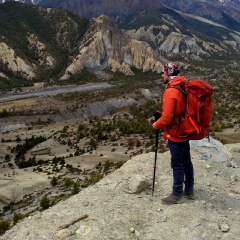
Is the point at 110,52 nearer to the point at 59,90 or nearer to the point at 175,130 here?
the point at 59,90

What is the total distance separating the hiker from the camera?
688cm

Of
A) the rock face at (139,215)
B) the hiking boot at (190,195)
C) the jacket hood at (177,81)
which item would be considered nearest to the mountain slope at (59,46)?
the rock face at (139,215)

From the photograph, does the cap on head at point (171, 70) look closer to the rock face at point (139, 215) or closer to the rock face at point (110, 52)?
the rock face at point (139, 215)

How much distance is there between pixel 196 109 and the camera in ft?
22.6

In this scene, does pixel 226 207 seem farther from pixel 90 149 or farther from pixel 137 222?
pixel 90 149

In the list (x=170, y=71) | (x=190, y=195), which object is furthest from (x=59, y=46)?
(x=190, y=195)

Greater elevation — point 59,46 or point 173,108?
point 173,108

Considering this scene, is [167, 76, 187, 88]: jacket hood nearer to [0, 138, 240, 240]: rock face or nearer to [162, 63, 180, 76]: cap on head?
[162, 63, 180, 76]: cap on head

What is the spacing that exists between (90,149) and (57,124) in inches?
819

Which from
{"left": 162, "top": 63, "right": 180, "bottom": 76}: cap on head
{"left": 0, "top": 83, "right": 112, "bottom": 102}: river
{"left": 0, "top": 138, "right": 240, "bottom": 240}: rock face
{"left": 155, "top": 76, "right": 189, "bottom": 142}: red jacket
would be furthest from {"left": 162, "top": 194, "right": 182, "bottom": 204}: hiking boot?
{"left": 0, "top": 83, "right": 112, "bottom": 102}: river

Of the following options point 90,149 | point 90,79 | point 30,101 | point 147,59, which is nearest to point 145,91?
point 30,101

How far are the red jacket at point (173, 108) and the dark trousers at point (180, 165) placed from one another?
202 mm

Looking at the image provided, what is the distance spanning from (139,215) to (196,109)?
2.39m

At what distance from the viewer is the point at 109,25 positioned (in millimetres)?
152000
